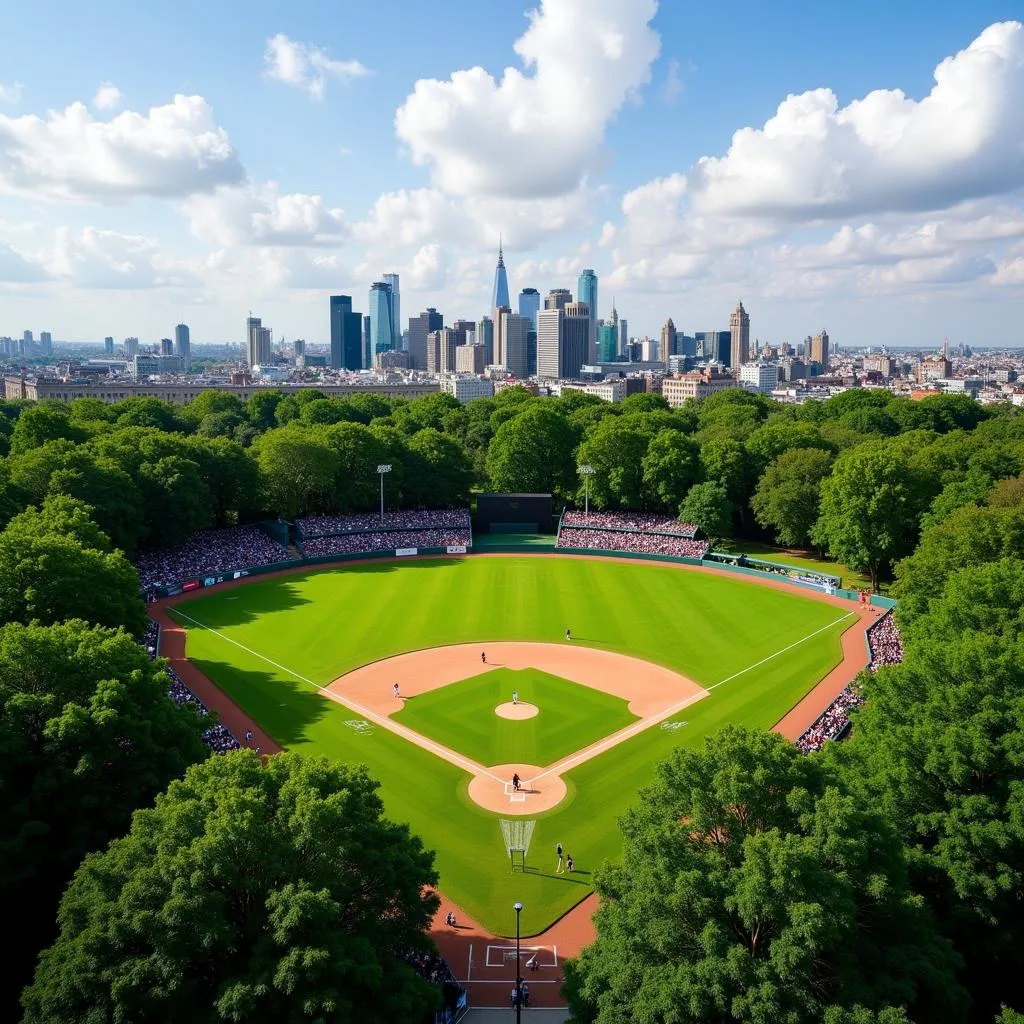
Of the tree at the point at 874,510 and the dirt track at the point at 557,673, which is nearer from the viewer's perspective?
the dirt track at the point at 557,673

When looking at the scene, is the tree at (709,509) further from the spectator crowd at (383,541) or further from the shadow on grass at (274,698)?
the shadow on grass at (274,698)

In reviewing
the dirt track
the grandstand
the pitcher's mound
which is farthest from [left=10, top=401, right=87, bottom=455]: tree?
the pitcher's mound

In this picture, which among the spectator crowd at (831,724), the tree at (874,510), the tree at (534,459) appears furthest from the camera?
the tree at (534,459)

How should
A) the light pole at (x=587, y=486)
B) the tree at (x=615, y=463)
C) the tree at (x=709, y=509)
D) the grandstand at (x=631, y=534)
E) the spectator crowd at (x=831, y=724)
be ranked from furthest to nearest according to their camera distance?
the tree at (x=615, y=463) → the light pole at (x=587, y=486) → the tree at (x=709, y=509) → the grandstand at (x=631, y=534) → the spectator crowd at (x=831, y=724)

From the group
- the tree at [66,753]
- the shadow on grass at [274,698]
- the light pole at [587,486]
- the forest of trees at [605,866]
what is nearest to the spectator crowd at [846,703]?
the forest of trees at [605,866]

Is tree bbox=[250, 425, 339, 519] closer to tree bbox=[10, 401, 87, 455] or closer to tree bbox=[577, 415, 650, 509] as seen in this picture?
tree bbox=[10, 401, 87, 455]

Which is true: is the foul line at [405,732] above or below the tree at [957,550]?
below
